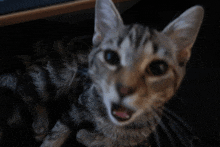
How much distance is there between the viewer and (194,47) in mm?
406

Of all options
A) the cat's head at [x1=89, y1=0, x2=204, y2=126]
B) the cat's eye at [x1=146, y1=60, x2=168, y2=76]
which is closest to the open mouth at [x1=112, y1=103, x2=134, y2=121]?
the cat's head at [x1=89, y1=0, x2=204, y2=126]

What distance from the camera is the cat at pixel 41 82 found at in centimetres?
47

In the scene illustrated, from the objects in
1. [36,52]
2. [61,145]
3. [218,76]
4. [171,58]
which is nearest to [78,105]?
[61,145]

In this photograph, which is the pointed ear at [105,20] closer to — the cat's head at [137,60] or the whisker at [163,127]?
the cat's head at [137,60]

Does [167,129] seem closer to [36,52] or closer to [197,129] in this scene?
[197,129]

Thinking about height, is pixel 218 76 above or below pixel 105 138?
above

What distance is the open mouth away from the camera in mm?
343

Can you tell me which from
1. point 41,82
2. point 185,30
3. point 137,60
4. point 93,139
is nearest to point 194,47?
point 185,30

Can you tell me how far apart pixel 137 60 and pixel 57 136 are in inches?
15.2

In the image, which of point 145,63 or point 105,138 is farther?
point 105,138

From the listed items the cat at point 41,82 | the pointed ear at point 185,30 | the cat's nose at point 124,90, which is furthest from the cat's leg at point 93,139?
the pointed ear at point 185,30

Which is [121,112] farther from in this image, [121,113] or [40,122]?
[40,122]

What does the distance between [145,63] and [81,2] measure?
318mm

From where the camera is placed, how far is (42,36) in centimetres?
48
